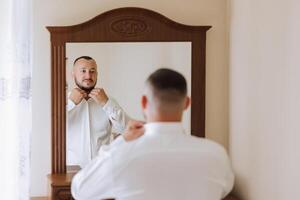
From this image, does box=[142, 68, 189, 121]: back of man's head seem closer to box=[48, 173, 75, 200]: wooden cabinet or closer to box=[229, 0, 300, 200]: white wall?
box=[229, 0, 300, 200]: white wall

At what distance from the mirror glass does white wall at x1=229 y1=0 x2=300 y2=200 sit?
16.7 inches

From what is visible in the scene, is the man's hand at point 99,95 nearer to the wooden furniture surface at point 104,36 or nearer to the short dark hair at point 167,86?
the wooden furniture surface at point 104,36

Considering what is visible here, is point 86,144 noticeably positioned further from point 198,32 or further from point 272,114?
point 272,114

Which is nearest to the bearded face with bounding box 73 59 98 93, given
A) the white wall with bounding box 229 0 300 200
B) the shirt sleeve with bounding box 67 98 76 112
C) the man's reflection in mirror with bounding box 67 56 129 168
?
the man's reflection in mirror with bounding box 67 56 129 168

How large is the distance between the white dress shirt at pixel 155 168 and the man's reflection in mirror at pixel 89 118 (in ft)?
4.45

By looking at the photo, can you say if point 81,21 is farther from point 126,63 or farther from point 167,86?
point 167,86

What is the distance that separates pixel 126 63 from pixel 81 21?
0.37 meters

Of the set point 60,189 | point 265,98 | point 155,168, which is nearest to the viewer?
point 155,168

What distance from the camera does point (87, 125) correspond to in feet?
9.64

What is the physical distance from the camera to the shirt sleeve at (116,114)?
9.64 ft

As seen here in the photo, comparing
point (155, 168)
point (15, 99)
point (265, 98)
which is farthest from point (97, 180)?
point (15, 99)

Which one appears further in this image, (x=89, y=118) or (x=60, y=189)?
(x=89, y=118)

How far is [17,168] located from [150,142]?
1.43m

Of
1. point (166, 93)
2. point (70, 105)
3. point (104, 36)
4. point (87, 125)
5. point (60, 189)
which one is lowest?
point (60, 189)
